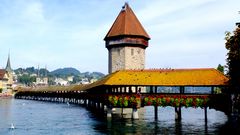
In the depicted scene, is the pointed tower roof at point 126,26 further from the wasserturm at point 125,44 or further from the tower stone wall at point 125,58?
the tower stone wall at point 125,58

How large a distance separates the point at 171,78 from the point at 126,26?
31602 millimetres

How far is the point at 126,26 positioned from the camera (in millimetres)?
69500

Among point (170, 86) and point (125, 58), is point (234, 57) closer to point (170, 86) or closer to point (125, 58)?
point (170, 86)

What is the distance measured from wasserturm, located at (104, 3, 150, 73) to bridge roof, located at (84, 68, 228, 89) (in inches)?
1033

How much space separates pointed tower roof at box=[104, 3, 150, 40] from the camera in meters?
68.8

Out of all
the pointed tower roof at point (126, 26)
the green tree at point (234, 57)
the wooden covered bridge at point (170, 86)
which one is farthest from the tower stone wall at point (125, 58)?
the green tree at point (234, 57)

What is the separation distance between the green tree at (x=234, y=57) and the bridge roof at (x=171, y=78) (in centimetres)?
315

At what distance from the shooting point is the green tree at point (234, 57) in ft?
103

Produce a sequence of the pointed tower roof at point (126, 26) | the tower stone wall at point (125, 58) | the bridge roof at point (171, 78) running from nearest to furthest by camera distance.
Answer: the bridge roof at point (171, 78), the tower stone wall at point (125, 58), the pointed tower roof at point (126, 26)

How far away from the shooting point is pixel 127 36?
2694 inches

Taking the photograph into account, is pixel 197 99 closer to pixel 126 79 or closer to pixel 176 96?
pixel 176 96

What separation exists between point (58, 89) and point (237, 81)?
2970 inches

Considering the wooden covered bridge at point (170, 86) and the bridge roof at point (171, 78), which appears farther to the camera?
the bridge roof at point (171, 78)

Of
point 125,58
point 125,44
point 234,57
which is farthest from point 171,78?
point 125,44
